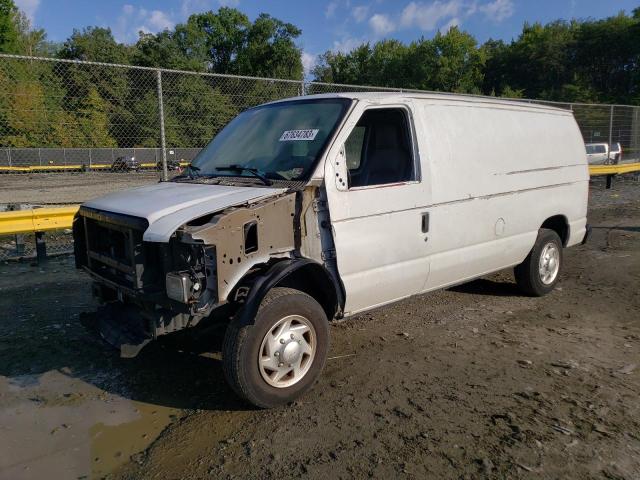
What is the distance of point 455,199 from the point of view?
4715 millimetres

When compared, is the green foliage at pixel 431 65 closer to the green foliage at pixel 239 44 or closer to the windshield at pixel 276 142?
the green foliage at pixel 239 44

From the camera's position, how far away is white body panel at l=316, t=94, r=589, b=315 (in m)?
4.02

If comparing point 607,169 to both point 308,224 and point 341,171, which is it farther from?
point 308,224

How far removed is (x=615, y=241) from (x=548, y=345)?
560cm

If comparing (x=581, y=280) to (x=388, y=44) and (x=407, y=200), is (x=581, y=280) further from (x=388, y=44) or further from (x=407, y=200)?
(x=388, y=44)

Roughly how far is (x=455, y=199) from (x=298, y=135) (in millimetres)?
1553

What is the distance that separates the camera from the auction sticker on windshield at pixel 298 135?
410 centimetres

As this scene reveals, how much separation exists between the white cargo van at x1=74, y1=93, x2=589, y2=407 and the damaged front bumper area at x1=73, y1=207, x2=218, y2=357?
1 centimetres

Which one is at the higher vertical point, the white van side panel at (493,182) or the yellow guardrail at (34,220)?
the white van side panel at (493,182)

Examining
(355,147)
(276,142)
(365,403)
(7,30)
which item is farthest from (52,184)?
(7,30)

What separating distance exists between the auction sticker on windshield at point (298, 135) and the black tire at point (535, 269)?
122 inches

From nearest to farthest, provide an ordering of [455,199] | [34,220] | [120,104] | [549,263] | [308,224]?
[308,224]
[455,199]
[549,263]
[34,220]
[120,104]

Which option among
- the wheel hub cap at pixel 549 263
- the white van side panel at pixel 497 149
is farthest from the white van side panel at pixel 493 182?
the wheel hub cap at pixel 549 263

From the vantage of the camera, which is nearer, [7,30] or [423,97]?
[423,97]
